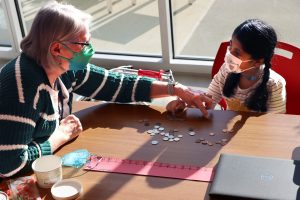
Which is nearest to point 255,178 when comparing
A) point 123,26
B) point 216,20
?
point 216,20

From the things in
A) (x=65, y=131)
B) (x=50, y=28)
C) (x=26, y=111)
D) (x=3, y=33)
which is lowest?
(x=3, y=33)

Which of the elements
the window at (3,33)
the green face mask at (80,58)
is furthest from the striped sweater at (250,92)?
the window at (3,33)

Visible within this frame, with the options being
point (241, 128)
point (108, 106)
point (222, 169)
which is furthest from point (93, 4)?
point (222, 169)

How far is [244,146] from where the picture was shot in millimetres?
1507

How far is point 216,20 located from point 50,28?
81.6 inches

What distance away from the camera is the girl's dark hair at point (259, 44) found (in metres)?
1.81

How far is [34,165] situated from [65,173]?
12 centimetres

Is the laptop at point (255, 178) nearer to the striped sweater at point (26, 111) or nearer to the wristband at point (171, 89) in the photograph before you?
the wristband at point (171, 89)

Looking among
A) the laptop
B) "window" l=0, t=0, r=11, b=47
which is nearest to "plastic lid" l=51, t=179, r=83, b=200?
the laptop

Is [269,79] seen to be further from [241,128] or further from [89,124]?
[89,124]

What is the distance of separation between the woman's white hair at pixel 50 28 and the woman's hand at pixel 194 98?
0.52 metres

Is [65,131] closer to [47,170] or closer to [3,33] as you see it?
[47,170]

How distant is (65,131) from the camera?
5.34 ft

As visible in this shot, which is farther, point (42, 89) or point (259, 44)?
point (259, 44)
